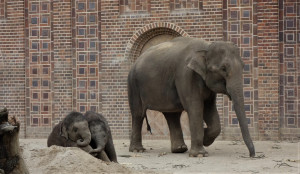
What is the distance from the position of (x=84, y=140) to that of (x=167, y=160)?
2698mm

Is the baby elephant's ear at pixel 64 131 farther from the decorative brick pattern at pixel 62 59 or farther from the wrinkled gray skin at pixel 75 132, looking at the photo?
the decorative brick pattern at pixel 62 59

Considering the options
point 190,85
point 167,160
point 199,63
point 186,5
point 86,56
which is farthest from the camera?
point 86,56

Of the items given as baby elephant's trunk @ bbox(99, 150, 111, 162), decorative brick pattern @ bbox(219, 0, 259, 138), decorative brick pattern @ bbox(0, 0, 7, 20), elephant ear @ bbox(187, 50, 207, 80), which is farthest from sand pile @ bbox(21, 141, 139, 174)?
decorative brick pattern @ bbox(0, 0, 7, 20)

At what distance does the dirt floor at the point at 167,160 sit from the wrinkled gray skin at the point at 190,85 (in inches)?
15.9

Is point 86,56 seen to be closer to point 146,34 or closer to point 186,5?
point 146,34

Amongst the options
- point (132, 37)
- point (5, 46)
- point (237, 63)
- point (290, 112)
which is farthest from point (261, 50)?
point (5, 46)

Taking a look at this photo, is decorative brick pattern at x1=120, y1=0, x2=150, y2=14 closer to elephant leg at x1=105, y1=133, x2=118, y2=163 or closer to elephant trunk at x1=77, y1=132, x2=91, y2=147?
elephant leg at x1=105, y1=133, x2=118, y2=163

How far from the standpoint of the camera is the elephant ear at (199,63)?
10.2 metres

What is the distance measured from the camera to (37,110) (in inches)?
613

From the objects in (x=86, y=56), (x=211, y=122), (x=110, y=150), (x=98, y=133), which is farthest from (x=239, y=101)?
(x=86, y=56)

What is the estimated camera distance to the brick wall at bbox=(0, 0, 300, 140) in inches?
550

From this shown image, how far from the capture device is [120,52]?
15.0m

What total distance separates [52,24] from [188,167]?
7.73 m

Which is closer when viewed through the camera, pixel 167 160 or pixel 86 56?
pixel 167 160
